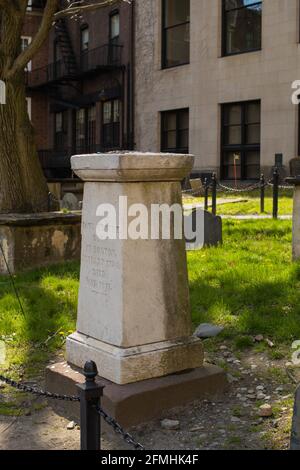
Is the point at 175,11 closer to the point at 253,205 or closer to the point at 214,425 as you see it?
the point at 253,205

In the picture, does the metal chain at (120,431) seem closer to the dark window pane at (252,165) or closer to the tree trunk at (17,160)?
the tree trunk at (17,160)

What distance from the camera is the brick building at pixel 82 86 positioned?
3016 cm

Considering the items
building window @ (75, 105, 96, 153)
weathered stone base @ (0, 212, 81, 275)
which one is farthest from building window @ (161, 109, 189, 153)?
weathered stone base @ (0, 212, 81, 275)

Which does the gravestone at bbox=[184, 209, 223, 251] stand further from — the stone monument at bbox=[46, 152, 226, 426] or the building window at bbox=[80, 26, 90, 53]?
the building window at bbox=[80, 26, 90, 53]

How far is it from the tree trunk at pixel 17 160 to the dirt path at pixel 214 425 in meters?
6.14

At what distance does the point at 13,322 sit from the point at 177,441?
3195 millimetres

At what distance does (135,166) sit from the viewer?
4645 millimetres

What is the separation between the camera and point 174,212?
195 inches

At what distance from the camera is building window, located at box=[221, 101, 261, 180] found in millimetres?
24109

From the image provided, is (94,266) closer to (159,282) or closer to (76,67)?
(159,282)

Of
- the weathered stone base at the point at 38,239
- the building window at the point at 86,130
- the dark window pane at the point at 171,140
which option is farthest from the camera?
the building window at the point at 86,130

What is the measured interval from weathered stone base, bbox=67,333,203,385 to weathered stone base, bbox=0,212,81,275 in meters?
4.93

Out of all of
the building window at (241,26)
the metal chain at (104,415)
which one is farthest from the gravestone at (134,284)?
the building window at (241,26)

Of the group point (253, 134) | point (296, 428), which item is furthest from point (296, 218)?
point (253, 134)
